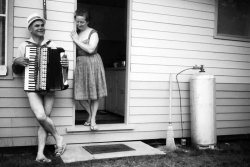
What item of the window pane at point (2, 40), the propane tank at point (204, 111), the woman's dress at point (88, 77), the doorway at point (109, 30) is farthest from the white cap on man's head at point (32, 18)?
the doorway at point (109, 30)

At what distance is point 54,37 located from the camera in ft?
15.1

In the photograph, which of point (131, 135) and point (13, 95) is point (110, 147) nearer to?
point (131, 135)

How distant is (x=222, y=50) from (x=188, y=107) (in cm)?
129

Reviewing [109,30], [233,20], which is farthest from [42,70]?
[109,30]

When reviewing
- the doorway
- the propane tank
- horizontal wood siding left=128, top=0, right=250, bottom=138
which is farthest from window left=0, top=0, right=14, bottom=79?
the propane tank

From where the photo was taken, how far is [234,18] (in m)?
6.13

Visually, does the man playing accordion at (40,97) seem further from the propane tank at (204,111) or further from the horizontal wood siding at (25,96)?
the propane tank at (204,111)

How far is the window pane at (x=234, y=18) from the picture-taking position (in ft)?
19.6

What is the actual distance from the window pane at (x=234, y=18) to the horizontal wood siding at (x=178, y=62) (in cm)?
22

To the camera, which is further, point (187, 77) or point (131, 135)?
point (187, 77)

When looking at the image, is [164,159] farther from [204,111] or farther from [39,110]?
[39,110]

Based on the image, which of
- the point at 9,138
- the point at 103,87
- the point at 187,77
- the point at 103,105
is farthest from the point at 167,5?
the point at 9,138

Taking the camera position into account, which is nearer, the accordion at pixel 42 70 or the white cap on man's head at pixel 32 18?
the accordion at pixel 42 70

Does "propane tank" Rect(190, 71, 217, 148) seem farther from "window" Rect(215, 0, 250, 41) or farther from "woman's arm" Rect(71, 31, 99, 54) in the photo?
"woman's arm" Rect(71, 31, 99, 54)
